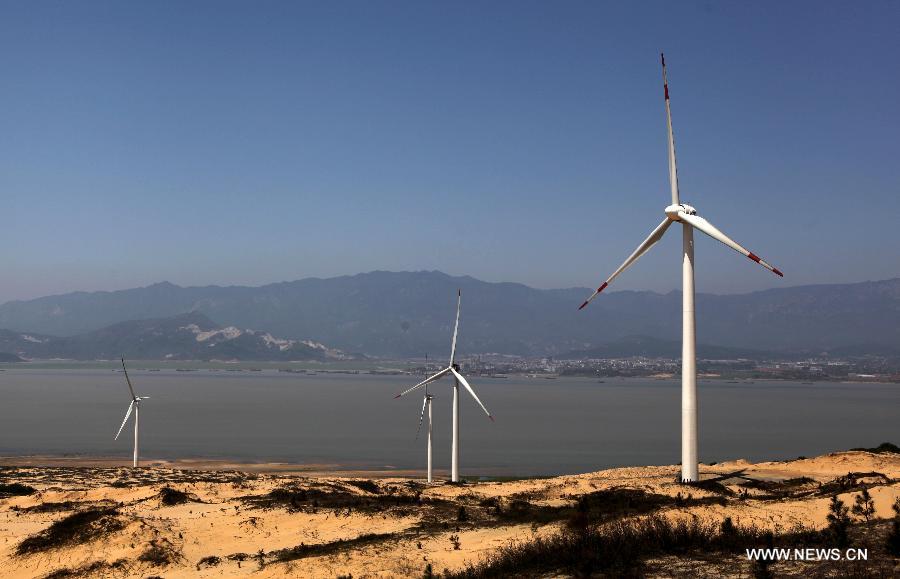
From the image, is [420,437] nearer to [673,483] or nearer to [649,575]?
[673,483]

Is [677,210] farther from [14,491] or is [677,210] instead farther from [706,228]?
[14,491]

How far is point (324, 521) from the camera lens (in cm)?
3338

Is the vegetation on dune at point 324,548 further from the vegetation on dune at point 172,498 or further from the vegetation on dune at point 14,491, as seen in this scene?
the vegetation on dune at point 14,491

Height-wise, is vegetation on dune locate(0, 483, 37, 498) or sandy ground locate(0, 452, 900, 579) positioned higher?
sandy ground locate(0, 452, 900, 579)

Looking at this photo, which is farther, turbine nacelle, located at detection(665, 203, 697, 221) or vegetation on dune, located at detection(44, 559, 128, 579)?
turbine nacelle, located at detection(665, 203, 697, 221)

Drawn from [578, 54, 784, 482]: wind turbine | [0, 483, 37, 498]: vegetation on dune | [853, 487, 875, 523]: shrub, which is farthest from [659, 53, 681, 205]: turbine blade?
[0, 483, 37, 498]: vegetation on dune

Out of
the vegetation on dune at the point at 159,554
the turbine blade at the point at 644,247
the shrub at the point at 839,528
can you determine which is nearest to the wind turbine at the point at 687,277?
the turbine blade at the point at 644,247

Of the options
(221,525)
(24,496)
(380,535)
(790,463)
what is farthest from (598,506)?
(24,496)

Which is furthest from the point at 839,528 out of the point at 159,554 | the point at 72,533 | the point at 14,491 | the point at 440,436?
the point at 440,436

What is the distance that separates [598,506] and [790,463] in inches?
1054

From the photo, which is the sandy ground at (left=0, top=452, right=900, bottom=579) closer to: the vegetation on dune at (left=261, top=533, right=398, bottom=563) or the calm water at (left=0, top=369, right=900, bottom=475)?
the vegetation on dune at (left=261, top=533, right=398, bottom=563)

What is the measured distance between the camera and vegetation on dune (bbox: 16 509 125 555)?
3034cm

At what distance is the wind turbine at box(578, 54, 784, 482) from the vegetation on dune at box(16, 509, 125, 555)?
21.1m

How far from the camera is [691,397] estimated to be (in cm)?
3888
